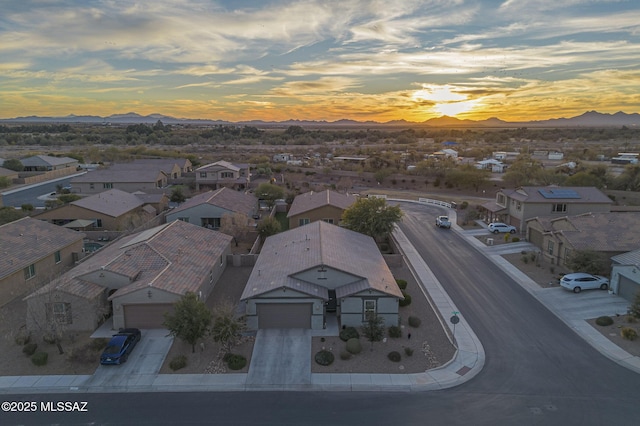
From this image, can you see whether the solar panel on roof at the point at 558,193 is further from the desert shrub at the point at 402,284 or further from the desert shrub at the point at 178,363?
the desert shrub at the point at 178,363

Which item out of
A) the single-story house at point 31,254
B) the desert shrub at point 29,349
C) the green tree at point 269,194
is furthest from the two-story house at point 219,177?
the desert shrub at point 29,349

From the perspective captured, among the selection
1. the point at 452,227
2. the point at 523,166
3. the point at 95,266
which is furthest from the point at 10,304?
the point at 523,166

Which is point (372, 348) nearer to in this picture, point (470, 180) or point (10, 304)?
point (10, 304)

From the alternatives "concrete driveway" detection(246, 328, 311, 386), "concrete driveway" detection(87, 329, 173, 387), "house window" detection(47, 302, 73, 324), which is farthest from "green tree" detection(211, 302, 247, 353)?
"house window" detection(47, 302, 73, 324)

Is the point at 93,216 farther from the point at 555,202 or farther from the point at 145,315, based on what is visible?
the point at 555,202

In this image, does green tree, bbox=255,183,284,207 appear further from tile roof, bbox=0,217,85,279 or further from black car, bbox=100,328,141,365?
black car, bbox=100,328,141,365
